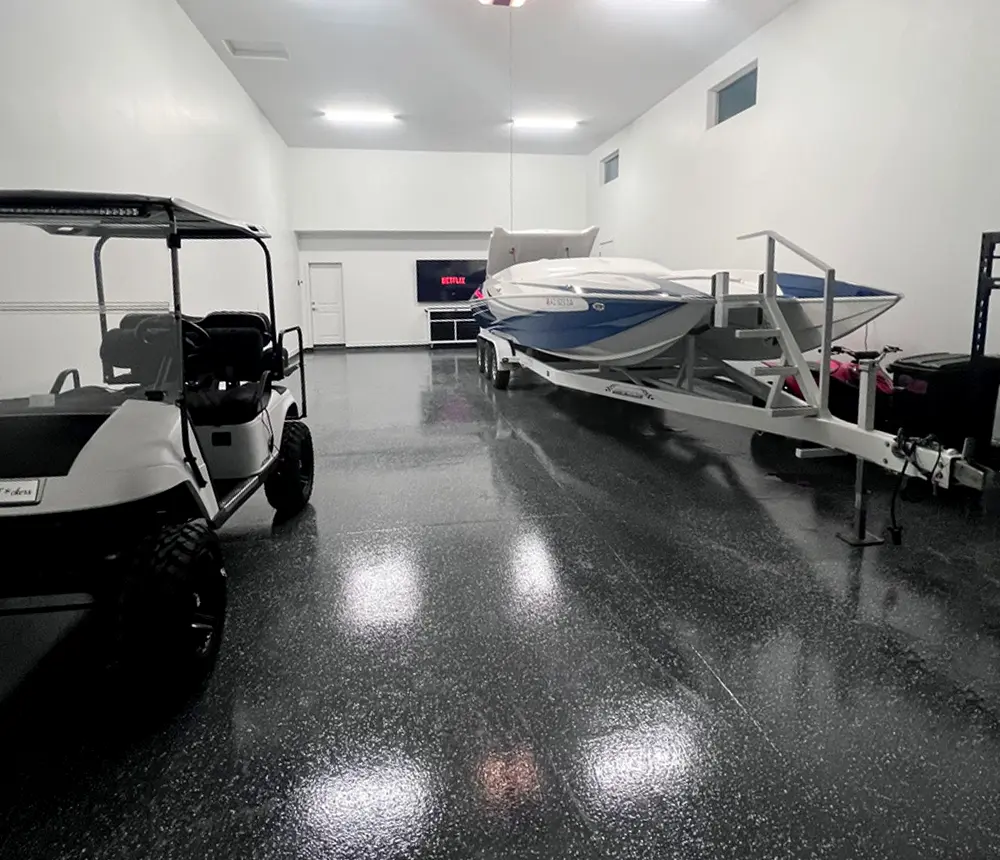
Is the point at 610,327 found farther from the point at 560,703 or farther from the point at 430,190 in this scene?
the point at 430,190

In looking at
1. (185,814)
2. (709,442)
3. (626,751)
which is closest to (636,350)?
(709,442)

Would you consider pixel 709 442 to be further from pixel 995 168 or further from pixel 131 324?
pixel 131 324

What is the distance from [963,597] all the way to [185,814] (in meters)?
2.74

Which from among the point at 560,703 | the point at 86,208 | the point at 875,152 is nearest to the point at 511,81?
the point at 875,152

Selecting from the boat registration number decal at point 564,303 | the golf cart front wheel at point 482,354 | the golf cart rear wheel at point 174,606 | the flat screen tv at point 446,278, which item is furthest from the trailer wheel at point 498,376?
the flat screen tv at point 446,278

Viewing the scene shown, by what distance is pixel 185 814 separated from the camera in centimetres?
151

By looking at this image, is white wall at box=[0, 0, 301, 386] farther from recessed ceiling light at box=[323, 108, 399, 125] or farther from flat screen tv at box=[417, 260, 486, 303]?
flat screen tv at box=[417, 260, 486, 303]

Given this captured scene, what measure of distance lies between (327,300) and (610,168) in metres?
6.31

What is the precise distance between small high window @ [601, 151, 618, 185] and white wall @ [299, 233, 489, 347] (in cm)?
275

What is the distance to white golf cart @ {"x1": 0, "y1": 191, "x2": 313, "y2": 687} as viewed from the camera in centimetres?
180

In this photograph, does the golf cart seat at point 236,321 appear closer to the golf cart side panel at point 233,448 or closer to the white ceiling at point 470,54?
the golf cart side panel at point 233,448

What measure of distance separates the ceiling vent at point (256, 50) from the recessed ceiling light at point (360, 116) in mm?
2469

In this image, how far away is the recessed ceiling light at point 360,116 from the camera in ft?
33.9

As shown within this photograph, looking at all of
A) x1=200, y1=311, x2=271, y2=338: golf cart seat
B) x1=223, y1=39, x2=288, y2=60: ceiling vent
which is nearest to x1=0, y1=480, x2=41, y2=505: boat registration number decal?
x1=200, y1=311, x2=271, y2=338: golf cart seat
